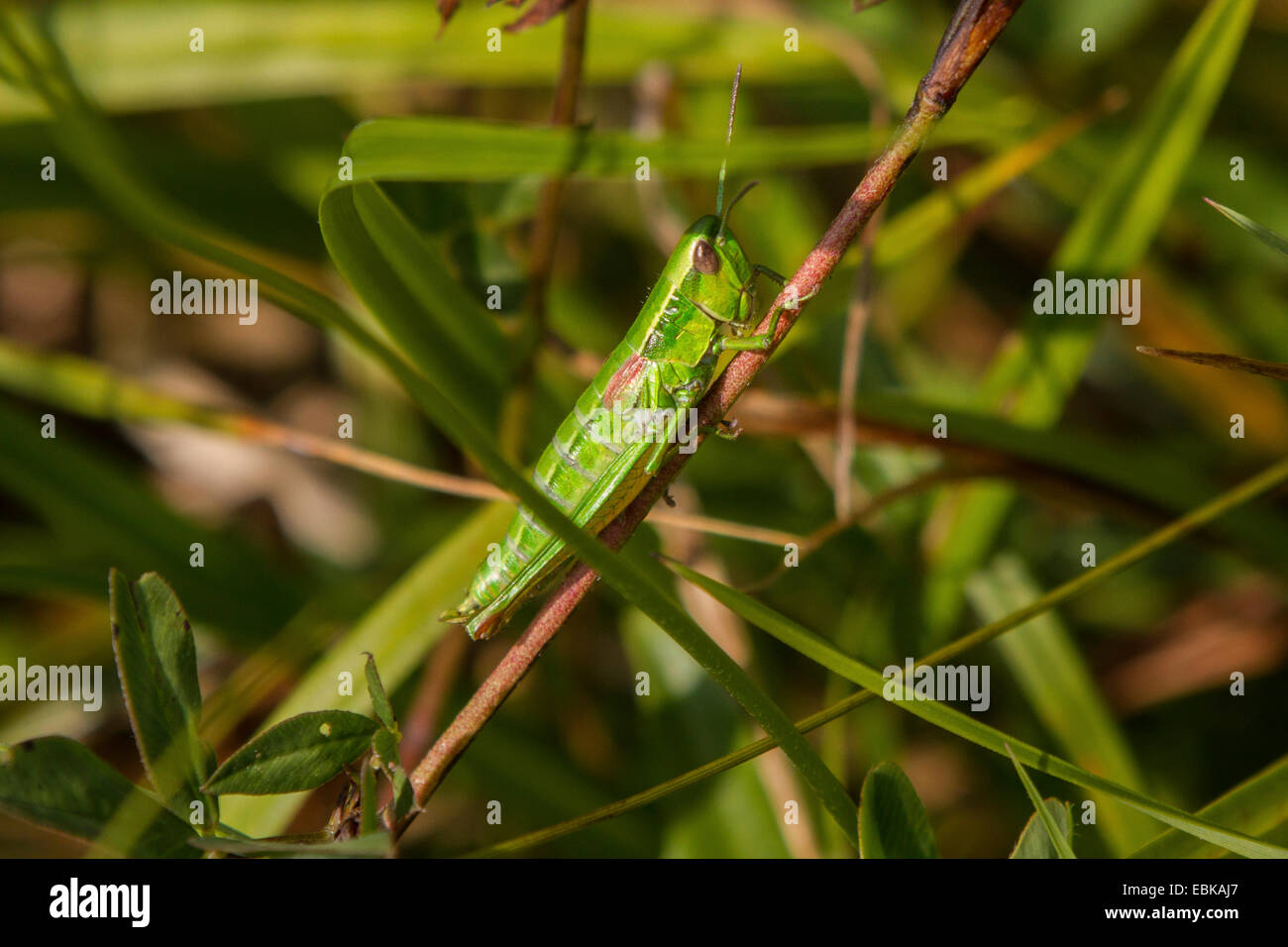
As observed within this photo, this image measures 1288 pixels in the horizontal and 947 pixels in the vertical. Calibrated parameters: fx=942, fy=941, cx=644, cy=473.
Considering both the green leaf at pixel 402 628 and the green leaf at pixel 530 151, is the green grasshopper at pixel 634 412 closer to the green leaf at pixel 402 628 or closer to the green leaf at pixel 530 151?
the green leaf at pixel 530 151

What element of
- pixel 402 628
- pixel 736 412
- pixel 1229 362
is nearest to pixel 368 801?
pixel 402 628

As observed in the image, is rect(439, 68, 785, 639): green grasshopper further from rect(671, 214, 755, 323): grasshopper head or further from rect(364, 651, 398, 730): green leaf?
Result: rect(364, 651, 398, 730): green leaf

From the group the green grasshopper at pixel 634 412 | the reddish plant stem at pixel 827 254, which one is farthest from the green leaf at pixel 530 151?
the reddish plant stem at pixel 827 254

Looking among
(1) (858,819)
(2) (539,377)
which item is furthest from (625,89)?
(1) (858,819)
